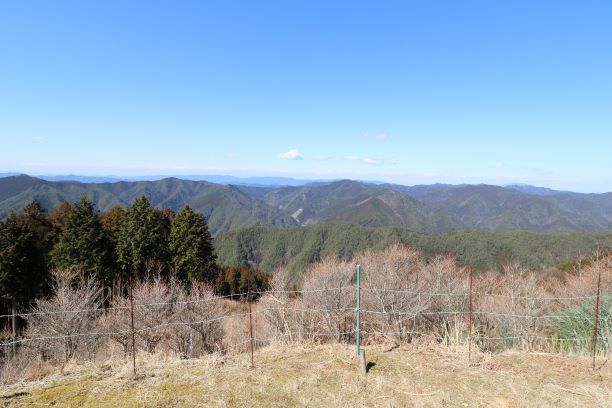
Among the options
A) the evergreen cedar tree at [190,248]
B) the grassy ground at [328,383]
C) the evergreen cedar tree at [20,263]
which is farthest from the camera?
the evergreen cedar tree at [190,248]

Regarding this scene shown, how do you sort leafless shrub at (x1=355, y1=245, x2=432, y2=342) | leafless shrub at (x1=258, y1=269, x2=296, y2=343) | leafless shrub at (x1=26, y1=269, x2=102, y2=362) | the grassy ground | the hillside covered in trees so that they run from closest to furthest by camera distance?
the grassy ground
leafless shrub at (x1=355, y1=245, x2=432, y2=342)
leafless shrub at (x1=258, y1=269, x2=296, y2=343)
leafless shrub at (x1=26, y1=269, x2=102, y2=362)
the hillside covered in trees

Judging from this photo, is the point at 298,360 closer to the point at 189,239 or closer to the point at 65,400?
the point at 65,400

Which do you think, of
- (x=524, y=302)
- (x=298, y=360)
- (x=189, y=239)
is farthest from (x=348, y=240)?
Result: (x=298, y=360)

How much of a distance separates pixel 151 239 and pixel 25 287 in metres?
9.21

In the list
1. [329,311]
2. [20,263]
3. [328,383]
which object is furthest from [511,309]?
[20,263]

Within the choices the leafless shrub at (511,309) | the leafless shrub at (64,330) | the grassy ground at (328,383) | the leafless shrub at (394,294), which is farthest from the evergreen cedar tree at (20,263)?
the leafless shrub at (511,309)

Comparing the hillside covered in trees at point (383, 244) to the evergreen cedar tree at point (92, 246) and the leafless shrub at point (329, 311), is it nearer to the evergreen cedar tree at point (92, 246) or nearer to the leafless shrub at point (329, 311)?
the evergreen cedar tree at point (92, 246)

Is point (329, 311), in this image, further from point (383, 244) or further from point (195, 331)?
point (383, 244)

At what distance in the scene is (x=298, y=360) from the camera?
7215 millimetres

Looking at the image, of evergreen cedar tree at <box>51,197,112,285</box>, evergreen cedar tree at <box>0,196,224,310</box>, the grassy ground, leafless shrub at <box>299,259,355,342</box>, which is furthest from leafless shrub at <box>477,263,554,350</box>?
evergreen cedar tree at <box>51,197,112,285</box>

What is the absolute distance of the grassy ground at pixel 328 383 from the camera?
5.59 metres

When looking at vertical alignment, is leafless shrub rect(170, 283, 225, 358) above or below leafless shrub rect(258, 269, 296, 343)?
below

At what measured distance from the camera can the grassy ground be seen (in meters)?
5.59

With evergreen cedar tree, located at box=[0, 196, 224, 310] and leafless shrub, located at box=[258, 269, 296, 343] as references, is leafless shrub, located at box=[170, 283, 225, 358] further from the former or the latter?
evergreen cedar tree, located at box=[0, 196, 224, 310]
